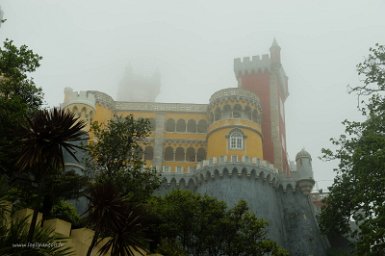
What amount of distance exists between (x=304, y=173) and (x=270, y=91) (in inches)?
566

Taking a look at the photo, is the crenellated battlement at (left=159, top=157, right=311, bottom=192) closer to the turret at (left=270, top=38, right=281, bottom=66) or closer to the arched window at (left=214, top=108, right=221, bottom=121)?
the arched window at (left=214, top=108, right=221, bottom=121)

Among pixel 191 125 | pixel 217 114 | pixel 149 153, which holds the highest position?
pixel 191 125

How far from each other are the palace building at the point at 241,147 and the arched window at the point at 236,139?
10 centimetres

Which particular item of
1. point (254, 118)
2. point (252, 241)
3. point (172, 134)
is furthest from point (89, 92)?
point (252, 241)

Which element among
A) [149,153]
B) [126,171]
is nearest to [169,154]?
[149,153]

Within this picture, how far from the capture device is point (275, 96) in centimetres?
5803

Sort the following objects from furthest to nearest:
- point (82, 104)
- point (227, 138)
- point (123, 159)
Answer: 1. point (82, 104)
2. point (227, 138)
3. point (123, 159)

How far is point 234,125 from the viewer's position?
163ft

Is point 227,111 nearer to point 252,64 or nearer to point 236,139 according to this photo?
point 236,139

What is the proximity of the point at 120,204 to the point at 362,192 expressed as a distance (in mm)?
16932

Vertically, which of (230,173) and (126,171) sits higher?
(230,173)

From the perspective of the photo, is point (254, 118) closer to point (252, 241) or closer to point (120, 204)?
point (252, 241)

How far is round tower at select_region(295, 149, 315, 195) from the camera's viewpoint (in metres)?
47.1

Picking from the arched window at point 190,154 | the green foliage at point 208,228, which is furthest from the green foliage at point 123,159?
the arched window at point 190,154
